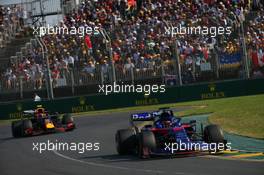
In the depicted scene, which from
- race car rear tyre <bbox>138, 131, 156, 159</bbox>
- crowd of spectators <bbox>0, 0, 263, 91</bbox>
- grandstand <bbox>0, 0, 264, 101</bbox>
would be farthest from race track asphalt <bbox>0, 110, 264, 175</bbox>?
crowd of spectators <bbox>0, 0, 263, 91</bbox>

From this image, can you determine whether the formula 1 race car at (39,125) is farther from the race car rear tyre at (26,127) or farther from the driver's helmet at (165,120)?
the driver's helmet at (165,120)

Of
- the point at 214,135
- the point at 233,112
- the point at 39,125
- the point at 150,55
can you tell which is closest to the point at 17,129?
the point at 39,125

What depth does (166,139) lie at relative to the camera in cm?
1552

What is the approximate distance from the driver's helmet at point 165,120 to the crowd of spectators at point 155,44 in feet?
41.2

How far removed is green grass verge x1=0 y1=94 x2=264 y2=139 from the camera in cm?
1895

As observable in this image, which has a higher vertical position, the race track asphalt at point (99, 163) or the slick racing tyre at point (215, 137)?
the slick racing tyre at point (215, 137)

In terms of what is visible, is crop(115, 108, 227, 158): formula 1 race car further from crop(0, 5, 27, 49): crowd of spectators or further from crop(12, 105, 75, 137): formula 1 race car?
crop(0, 5, 27, 49): crowd of spectators

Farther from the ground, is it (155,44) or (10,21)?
(10,21)

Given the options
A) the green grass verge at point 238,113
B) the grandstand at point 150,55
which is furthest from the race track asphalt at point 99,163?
the grandstand at point 150,55

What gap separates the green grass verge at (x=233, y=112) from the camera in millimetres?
18953

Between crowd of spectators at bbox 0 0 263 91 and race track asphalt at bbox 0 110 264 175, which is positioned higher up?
crowd of spectators at bbox 0 0 263 91

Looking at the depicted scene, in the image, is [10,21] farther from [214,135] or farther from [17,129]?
[214,135]

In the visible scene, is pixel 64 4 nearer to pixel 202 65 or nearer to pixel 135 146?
pixel 202 65

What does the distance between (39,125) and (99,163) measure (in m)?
9.67
